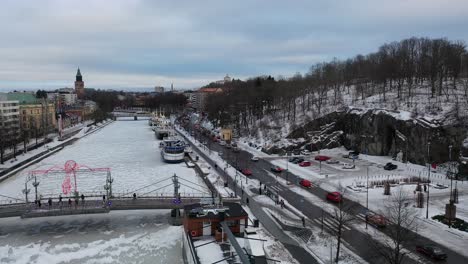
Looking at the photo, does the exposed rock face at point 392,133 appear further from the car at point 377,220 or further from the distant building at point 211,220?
the distant building at point 211,220

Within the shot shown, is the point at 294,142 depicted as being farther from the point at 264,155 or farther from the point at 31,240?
the point at 31,240

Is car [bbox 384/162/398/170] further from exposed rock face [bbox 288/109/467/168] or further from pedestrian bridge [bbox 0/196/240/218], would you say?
pedestrian bridge [bbox 0/196/240/218]

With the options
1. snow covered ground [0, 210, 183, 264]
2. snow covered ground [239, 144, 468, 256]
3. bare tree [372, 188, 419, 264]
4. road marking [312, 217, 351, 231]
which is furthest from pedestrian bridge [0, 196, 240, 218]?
bare tree [372, 188, 419, 264]

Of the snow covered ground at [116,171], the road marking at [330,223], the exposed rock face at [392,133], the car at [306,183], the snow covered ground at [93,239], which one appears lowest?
the snow covered ground at [93,239]

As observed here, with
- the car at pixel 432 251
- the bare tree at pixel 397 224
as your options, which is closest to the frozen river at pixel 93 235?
the bare tree at pixel 397 224

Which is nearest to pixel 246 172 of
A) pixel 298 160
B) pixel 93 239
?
pixel 298 160

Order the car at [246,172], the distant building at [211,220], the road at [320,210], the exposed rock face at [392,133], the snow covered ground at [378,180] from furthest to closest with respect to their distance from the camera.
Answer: the exposed rock face at [392,133] < the car at [246,172] < the snow covered ground at [378,180] < the road at [320,210] < the distant building at [211,220]

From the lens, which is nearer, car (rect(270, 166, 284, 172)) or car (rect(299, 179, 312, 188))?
car (rect(299, 179, 312, 188))

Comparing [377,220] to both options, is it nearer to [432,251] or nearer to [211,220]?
[432,251]
